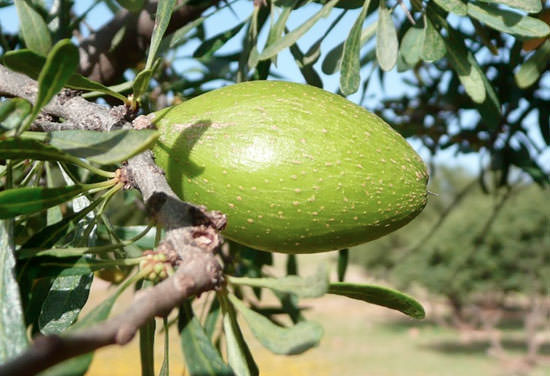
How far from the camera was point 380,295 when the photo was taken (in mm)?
751

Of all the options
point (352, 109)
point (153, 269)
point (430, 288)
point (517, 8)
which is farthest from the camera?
point (430, 288)

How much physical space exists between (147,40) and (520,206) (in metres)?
15.4

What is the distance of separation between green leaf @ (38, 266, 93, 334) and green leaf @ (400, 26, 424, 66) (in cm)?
93

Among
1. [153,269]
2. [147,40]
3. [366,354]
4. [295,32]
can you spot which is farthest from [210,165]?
[366,354]

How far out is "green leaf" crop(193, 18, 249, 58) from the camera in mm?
1436

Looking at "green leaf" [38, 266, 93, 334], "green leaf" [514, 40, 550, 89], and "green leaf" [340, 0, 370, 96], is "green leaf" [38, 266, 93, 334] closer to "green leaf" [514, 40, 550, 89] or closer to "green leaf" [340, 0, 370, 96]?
"green leaf" [340, 0, 370, 96]

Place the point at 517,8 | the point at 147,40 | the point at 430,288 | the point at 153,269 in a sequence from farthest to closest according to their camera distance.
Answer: the point at 430,288
the point at 147,40
the point at 517,8
the point at 153,269

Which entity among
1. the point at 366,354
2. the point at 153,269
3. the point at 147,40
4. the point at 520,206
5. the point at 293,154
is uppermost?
the point at 147,40

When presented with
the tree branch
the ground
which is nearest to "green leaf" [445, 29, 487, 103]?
the tree branch

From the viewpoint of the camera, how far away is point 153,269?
70cm

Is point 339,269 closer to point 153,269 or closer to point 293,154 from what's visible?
point 293,154

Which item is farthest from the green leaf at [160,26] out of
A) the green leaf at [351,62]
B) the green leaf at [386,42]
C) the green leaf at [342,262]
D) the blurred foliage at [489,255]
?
the blurred foliage at [489,255]

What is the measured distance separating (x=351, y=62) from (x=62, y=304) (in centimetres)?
79

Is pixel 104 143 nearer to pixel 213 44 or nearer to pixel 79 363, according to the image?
pixel 79 363
